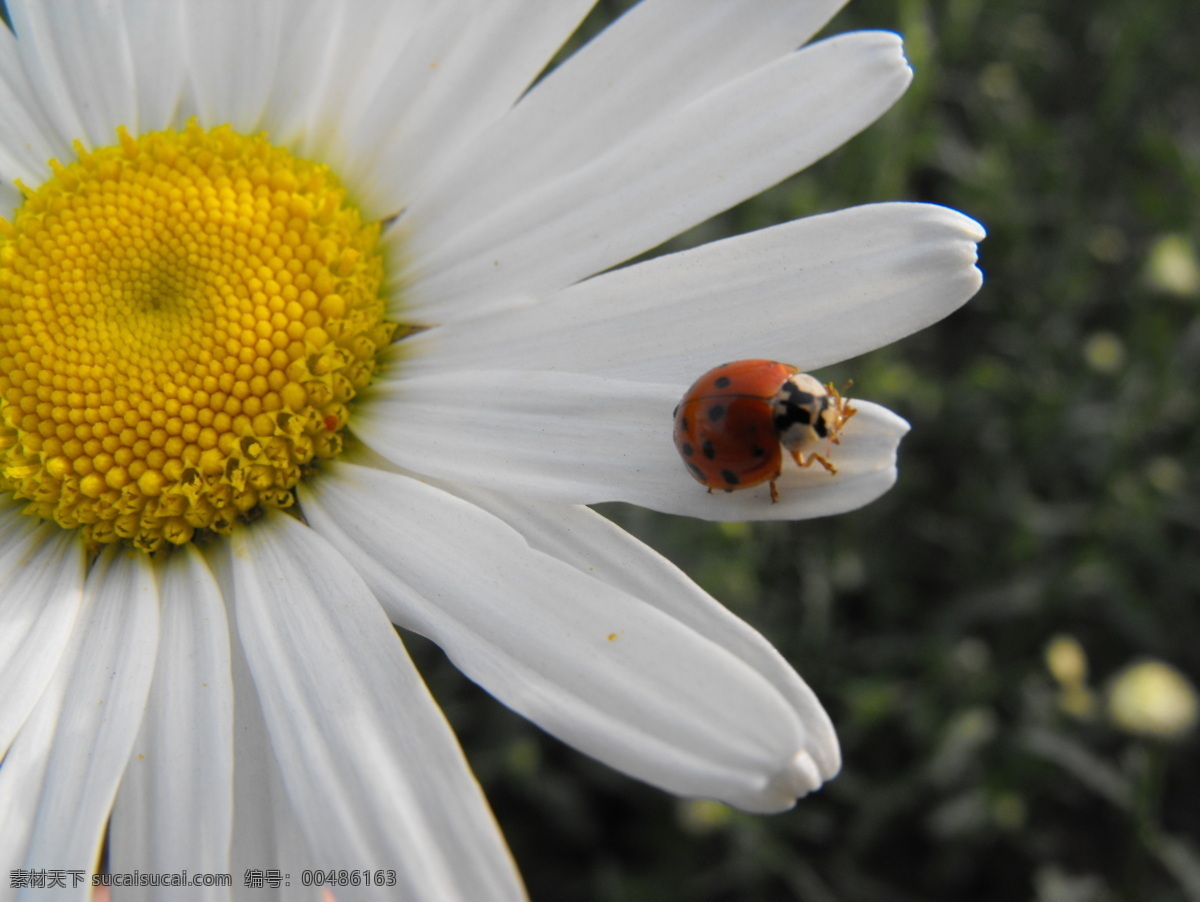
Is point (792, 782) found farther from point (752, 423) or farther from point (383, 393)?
point (383, 393)

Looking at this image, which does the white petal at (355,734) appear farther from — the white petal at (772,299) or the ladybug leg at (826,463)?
the ladybug leg at (826,463)

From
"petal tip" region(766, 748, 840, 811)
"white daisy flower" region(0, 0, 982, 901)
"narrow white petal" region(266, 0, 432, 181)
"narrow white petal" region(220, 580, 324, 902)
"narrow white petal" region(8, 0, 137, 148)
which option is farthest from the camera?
"narrow white petal" region(8, 0, 137, 148)

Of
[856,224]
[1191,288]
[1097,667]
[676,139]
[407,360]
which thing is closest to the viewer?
[856,224]

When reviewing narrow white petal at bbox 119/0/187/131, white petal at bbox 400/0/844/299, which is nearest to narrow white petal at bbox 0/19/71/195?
narrow white petal at bbox 119/0/187/131

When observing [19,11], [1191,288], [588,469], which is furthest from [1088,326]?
[19,11]

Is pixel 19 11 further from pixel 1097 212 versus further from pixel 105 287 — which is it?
pixel 1097 212

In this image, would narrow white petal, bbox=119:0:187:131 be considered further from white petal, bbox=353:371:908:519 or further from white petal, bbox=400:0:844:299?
white petal, bbox=353:371:908:519
